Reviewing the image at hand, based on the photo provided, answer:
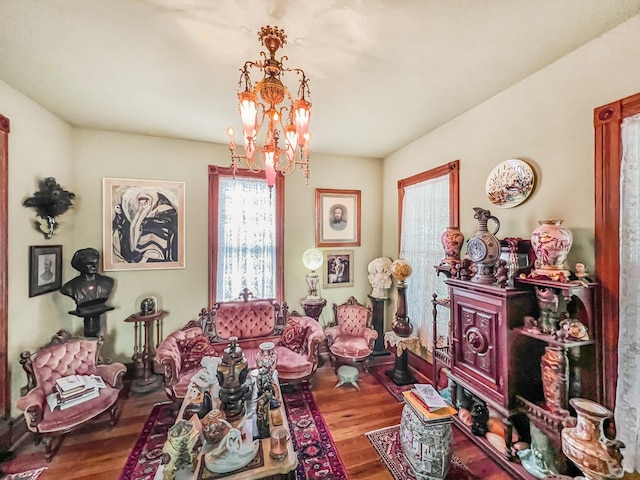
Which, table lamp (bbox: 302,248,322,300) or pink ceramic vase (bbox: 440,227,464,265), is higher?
pink ceramic vase (bbox: 440,227,464,265)

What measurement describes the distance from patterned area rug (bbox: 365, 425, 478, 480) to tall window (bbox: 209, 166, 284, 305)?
2.14 m

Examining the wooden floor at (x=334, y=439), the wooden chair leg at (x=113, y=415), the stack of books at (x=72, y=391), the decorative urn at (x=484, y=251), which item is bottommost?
the wooden floor at (x=334, y=439)

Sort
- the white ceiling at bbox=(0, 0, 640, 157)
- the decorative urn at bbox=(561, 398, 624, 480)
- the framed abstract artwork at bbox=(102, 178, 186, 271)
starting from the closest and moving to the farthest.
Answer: the decorative urn at bbox=(561, 398, 624, 480)
the white ceiling at bbox=(0, 0, 640, 157)
the framed abstract artwork at bbox=(102, 178, 186, 271)

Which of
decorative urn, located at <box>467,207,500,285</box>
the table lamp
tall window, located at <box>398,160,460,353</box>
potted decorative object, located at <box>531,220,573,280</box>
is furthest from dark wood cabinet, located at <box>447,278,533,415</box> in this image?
the table lamp

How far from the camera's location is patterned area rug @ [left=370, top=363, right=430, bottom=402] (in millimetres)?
3121

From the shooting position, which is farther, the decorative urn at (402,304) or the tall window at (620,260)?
the decorative urn at (402,304)

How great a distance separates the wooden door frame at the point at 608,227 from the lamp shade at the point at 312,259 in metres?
2.91

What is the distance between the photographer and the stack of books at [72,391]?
2.28m

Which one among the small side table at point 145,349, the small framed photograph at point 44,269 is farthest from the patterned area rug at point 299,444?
the small framed photograph at point 44,269

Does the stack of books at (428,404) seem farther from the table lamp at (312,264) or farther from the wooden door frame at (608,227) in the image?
the table lamp at (312,264)

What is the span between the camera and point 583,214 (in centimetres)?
188

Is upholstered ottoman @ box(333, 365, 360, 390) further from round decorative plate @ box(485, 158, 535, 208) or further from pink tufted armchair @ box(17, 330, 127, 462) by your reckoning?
round decorative plate @ box(485, 158, 535, 208)

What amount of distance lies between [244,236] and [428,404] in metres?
3.00

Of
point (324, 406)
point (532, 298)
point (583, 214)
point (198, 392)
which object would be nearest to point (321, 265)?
point (324, 406)
